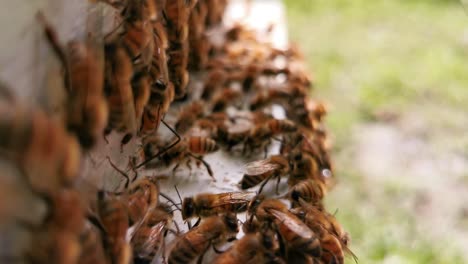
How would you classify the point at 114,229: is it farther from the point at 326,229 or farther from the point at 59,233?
the point at 326,229

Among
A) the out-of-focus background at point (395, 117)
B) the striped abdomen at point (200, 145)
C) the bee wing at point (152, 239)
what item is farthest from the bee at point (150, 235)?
the out-of-focus background at point (395, 117)

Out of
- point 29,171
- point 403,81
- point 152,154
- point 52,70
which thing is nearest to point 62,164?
point 29,171

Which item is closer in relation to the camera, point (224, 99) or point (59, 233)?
point (59, 233)

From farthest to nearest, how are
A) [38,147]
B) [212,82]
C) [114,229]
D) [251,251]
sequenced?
[212,82]
[251,251]
[114,229]
[38,147]

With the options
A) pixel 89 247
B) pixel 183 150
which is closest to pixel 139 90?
pixel 89 247

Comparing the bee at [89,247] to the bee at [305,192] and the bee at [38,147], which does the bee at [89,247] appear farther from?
the bee at [305,192]

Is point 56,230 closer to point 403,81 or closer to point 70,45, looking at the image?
point 70,45

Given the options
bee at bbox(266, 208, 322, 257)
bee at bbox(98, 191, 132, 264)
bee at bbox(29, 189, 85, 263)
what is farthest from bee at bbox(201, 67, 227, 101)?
bee at bbox(29, 189, 85, 263)
